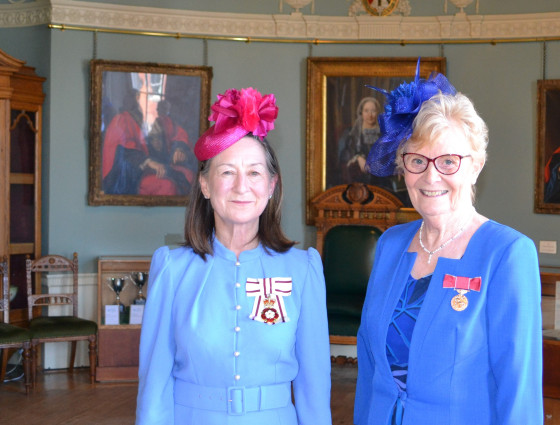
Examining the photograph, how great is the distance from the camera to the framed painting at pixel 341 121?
23.1ft

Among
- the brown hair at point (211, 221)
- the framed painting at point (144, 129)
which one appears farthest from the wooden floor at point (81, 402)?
the brown hair at point (211, 221)

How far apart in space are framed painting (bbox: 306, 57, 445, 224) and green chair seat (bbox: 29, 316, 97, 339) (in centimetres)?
233

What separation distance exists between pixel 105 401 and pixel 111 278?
119cm

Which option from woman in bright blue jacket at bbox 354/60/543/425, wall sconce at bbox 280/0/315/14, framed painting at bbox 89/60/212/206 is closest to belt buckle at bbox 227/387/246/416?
woman in bright blue jacket at bbox 354/60/543/425

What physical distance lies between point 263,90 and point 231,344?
5.23 m

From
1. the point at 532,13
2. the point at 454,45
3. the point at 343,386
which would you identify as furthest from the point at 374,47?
the point at 343,386

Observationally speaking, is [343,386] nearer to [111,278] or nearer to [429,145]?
[111,278]

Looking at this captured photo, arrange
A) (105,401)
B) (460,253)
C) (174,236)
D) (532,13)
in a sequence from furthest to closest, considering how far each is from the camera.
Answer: (174,236)
(532,13)
(105,401)
(460,253)

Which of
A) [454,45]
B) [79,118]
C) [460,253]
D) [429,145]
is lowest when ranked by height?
[460,253]

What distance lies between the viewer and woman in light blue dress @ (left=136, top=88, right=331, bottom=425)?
2.14 metres

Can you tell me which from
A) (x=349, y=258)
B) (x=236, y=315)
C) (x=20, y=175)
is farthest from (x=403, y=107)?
(x=20, y=175)

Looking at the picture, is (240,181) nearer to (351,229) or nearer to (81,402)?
(81,402)

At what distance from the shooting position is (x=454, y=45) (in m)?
→ 6.94

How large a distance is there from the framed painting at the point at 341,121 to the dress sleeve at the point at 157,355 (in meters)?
4.94
